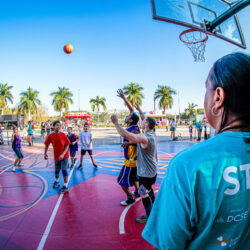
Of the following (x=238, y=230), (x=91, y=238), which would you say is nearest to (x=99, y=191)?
(x=91, y=238)

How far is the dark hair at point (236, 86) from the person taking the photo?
0.84 meters

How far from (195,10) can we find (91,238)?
744 cm

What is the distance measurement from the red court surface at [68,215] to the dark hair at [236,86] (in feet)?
9.61

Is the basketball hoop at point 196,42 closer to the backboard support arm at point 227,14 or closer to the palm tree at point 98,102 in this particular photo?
the backboard support arm at point 227,14

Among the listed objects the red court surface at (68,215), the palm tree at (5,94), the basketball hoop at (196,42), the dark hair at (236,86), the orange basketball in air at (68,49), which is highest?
the palm tree at (5,94)

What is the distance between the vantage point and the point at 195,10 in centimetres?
600

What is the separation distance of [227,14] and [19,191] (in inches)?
335

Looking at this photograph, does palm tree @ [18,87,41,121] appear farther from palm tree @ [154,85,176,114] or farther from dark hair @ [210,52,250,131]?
dark hair @ [210,52,250,131]

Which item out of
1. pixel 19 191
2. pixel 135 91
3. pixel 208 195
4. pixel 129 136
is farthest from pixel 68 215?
pixel 135 91

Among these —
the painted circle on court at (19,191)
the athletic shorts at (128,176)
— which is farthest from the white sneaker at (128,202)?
the painted circle on court at (19,191)

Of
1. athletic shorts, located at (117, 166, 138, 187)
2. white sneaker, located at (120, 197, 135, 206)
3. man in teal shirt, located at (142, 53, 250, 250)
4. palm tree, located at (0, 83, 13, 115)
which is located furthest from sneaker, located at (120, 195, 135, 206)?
palm tree, located at (0, 83, 13, 115)

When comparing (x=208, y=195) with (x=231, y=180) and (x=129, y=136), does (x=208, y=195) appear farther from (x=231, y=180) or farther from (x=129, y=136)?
(x=129, y=136)

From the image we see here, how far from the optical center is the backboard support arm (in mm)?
4843

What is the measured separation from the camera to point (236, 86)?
0.84 m
